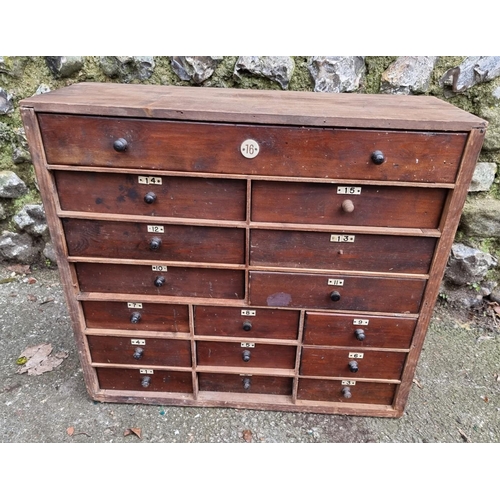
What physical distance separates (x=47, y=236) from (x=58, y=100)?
1.70m

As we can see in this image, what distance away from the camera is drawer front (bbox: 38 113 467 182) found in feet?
5.08

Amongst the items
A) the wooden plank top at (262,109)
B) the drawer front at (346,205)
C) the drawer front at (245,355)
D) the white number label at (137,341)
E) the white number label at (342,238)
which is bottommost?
the drawer front at (245,355)

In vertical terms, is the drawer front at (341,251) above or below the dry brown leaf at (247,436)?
above

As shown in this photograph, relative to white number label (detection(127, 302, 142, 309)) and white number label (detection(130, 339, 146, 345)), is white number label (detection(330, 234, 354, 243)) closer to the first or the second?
white number label (detection(127, 302, 142, 309))

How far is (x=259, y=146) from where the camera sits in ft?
5.16

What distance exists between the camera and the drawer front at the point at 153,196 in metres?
1.67

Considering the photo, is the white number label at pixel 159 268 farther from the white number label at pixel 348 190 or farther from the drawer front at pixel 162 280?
the white number label at pixel 348 190

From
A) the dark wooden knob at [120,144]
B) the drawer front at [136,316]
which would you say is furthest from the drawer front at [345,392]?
the dark wooden knob at [120,144]

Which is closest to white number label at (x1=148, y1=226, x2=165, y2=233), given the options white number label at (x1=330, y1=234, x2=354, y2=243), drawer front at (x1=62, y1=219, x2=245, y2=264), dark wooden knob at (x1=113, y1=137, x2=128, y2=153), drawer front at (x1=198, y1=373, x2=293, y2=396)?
drawer front at (x1=62, y1=219, x2=245, y2=264)

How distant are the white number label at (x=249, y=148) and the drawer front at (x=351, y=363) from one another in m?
1.07

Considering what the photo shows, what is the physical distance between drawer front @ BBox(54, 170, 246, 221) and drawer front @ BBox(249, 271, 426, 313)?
1.25 ft

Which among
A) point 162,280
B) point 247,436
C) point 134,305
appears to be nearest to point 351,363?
point 247,436

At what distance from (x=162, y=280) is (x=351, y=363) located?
3.55 ft
